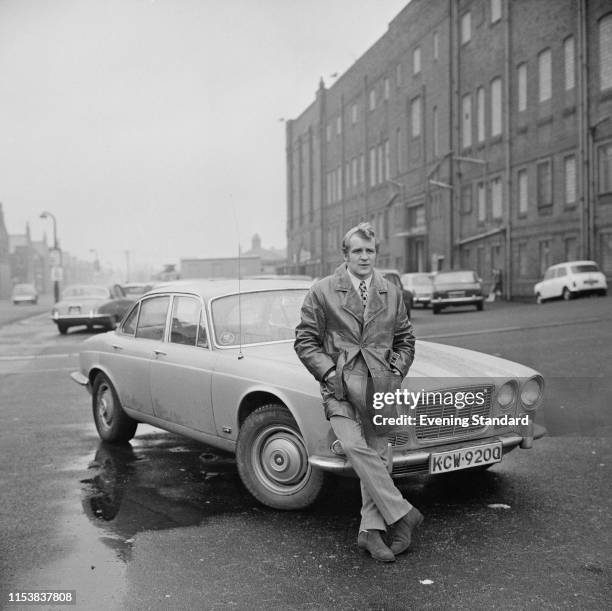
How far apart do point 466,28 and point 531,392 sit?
39.2 m

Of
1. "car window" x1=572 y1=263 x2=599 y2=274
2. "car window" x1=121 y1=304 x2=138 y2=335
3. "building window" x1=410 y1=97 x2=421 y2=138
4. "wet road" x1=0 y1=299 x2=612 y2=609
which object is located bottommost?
"wet road" x1=0 y1=299 x2=612 y2=609

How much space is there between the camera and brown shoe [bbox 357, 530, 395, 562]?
4.00m

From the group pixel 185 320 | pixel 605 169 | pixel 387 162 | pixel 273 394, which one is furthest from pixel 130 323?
pixel 387 162

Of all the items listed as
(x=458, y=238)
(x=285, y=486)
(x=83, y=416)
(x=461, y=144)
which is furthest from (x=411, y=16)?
(x=285, y=486)

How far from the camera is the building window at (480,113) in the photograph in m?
39.5

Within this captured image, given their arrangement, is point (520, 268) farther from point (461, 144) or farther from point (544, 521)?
point (544, 521)

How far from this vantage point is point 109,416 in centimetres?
717

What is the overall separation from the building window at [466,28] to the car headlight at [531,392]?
126 feet

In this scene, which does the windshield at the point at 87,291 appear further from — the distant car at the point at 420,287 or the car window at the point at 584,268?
the car window at the point at 584,268

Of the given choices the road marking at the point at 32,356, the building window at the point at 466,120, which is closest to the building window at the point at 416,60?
the building window at the point at 466,120

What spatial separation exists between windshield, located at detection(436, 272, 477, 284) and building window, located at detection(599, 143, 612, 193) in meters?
6.90

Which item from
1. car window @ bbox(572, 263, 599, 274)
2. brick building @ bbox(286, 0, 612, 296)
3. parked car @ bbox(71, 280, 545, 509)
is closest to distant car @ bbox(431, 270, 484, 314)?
car window @ bbox(572, 263, 599, 274)

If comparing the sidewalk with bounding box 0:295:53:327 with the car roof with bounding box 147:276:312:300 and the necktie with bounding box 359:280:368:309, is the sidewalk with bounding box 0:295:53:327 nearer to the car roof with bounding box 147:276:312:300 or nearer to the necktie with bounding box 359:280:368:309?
the car roof with bounding box 147:276:312:300

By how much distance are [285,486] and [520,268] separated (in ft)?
109
